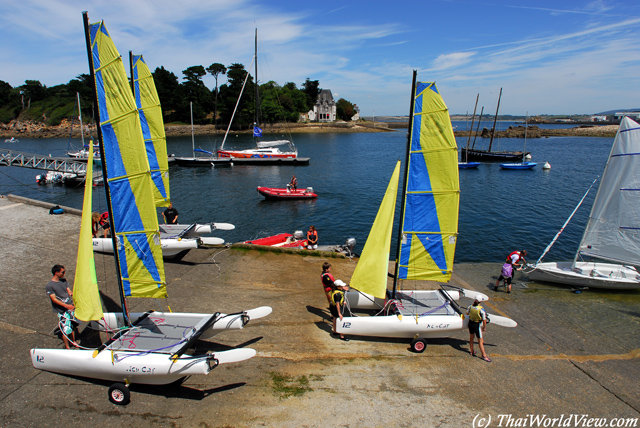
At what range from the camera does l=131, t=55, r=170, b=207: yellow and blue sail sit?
664 inches

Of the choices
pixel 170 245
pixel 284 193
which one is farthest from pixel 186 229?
pixel 284 193

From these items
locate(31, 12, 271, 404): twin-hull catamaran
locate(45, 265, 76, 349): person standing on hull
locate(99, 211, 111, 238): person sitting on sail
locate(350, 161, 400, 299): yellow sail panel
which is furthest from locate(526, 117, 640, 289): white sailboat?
locate(99, 211, 111, 238): person sitting on sail

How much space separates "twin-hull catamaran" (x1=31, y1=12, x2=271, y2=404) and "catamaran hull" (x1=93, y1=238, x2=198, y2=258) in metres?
5.47

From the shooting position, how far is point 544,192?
43.4 metres

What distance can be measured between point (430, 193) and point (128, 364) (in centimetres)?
874

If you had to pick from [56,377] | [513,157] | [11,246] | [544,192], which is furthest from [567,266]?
[513,157]

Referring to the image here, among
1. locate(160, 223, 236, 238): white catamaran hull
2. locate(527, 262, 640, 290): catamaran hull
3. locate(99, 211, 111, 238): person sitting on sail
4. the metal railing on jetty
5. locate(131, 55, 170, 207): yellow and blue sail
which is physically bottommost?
locate(527, 262, 640, 290): catamaran hull

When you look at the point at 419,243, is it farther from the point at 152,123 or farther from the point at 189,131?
the point at 189,131

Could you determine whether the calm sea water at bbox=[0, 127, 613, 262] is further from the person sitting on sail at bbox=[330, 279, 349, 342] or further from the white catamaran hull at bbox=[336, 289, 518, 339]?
the person sitting on sail at bbox=[330, 279, 349, 342]

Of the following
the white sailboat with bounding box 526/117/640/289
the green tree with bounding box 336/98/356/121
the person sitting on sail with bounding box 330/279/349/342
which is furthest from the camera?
the green tree with bounding box 336/98/356/121

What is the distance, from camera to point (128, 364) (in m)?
7.27

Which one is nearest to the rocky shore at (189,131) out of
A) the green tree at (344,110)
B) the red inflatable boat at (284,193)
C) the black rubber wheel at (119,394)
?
the green tree at (344,110)

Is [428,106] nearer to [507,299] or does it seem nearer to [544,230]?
[507,299]

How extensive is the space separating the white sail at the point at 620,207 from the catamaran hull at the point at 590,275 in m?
0.88
